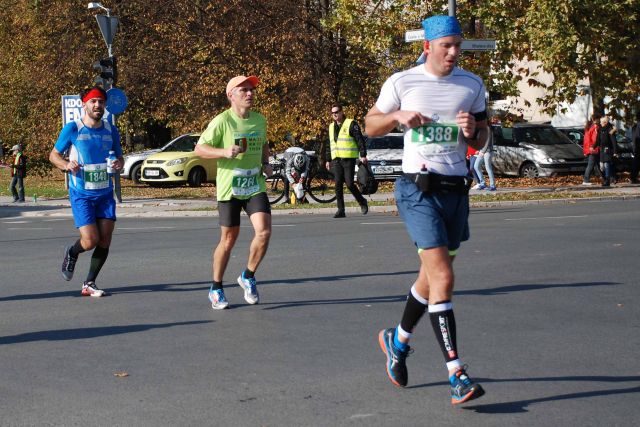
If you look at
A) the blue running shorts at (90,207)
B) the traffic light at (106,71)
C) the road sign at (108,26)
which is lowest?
the blue running shorts at (90,207)

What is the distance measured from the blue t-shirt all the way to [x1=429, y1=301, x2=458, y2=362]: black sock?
5.45 meters

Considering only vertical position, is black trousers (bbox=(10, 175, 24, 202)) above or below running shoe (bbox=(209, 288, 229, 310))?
below

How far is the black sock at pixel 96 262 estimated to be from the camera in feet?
36.6

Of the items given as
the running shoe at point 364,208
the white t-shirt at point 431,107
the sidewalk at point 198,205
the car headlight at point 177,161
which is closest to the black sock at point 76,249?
the white t-shirt at point 431,107

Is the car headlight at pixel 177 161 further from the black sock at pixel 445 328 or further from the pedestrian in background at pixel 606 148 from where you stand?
the black sock at pixel 445 328

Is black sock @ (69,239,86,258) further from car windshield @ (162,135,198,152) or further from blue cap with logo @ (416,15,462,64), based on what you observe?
car windshield @ (162,135,198,152)

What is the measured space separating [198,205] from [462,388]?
839 inches

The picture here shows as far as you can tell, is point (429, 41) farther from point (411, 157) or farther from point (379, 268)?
point (379, 268)

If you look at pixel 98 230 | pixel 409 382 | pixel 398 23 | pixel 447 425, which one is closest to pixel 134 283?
pixel 98 230

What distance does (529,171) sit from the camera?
1361 inches

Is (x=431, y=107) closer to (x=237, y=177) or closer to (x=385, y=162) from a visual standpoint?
(x=237, y=177)

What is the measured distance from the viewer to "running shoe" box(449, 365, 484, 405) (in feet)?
19.4

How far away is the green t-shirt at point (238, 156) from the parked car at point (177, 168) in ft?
80.5

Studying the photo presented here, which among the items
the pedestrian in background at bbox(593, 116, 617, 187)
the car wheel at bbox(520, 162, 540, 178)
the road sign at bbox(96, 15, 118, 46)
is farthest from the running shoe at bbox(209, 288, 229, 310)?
the car wheel at bbox(520, 162, 540, 178)
